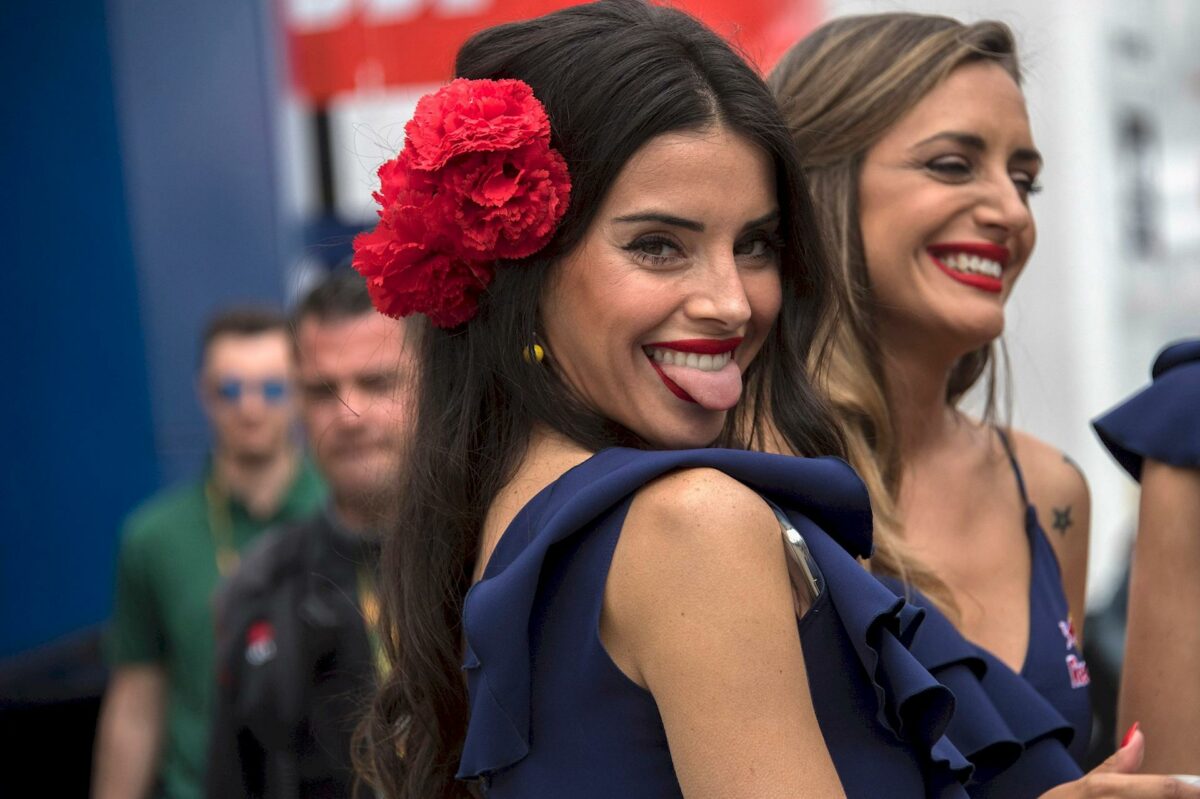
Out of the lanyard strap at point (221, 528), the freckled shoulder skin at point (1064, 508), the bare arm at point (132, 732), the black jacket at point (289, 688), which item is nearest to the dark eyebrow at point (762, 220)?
the freckled shoulder skin at point (1064, 508)

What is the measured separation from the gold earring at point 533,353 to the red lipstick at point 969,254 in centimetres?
95

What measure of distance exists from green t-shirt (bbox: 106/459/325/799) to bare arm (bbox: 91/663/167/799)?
0.10 ft

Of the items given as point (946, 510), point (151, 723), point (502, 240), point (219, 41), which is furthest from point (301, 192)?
point (502, 240)

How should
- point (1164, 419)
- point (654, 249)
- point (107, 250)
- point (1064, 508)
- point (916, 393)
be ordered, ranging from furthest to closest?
point (107, 250), point (1064, 508), point (916, 393), point (1164, 419), point (654, 249)

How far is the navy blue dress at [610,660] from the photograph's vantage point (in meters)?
1.71

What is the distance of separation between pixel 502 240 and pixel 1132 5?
6500mm

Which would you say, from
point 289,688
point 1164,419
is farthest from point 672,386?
point 289,688

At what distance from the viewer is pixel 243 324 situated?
5371 millimetres

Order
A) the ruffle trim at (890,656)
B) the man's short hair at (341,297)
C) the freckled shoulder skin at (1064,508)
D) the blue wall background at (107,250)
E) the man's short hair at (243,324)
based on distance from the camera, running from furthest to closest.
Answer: the blue wall background at (107,250)
the man's short hair at (243,324)
the man's short hair at (341,297)
the freckled shoulder skin at (1064,508)
the ruffle trim at (890,656)

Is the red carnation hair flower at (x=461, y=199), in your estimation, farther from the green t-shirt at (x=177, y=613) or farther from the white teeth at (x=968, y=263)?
the green t-shirt at (x=177, y=613)

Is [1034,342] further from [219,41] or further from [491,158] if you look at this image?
[491,158]

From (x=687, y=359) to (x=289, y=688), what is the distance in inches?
73.8

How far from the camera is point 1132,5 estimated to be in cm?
756

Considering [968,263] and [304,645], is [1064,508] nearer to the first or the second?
[968,263]
